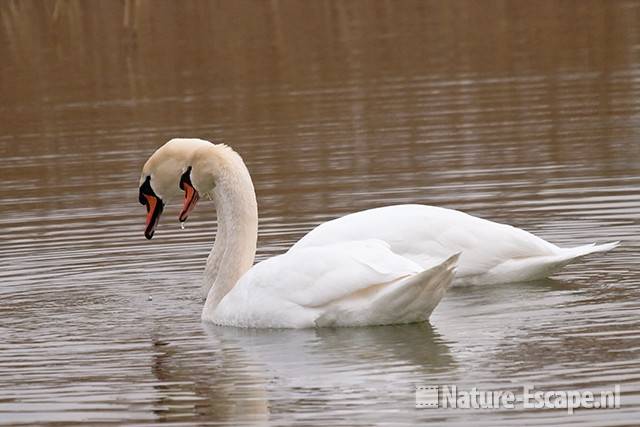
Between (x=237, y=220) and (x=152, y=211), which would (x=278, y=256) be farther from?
(x=152, y=211)

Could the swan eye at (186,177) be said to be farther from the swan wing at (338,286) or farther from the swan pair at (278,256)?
the swan wing at (338,286)

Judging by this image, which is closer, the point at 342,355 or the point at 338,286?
the point at 342,355

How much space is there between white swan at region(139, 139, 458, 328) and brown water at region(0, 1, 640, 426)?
0.42ft

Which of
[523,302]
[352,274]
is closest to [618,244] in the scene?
[523,302]

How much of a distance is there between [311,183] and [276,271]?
5.20 meters

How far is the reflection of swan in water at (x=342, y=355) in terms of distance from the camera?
7.93m

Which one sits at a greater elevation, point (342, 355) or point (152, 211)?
point (152, 211)

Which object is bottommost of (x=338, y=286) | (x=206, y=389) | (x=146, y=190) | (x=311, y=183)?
(x=311, y=183)

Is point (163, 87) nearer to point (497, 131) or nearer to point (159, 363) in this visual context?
point (497, 131)

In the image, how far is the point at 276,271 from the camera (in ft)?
30.4

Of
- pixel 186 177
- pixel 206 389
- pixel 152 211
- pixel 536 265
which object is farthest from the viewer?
pixel 152 211

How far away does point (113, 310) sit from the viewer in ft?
33.1

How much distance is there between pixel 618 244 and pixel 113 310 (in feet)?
10.1

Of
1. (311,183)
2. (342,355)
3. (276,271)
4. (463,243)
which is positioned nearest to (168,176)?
(276,271)
